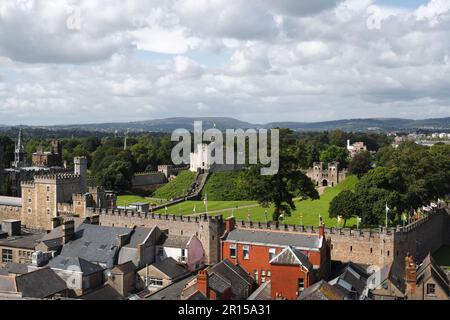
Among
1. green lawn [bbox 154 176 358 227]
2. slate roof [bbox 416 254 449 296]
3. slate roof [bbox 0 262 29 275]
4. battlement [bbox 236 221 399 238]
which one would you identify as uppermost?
battlement [bbox 236 221 399 238]

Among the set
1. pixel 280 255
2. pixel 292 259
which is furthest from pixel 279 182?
pixel 292 259

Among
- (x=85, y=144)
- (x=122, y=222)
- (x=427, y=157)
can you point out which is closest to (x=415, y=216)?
(x=427, y=157)

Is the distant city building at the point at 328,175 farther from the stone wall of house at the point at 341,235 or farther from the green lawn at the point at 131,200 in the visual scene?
the stone wall of house at the point at 341,235

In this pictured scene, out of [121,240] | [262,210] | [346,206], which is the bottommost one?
[262,210]

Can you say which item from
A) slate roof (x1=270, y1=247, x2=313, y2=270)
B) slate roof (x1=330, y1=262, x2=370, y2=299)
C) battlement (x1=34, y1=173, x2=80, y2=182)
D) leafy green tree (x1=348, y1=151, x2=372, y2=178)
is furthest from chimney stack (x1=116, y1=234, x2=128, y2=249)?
leafy green tree (x1=348, y1=151, x2=372, y2=178)

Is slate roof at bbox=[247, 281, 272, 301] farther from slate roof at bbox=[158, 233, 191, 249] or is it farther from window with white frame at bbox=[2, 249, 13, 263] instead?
window with white frame at bbox=[2, 249, 13, 263]

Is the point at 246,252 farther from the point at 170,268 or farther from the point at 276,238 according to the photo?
the point at 170,268
